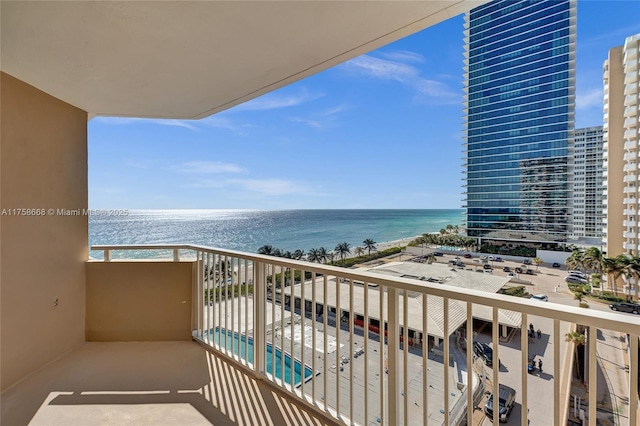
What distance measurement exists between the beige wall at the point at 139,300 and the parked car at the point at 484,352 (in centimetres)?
→ 242

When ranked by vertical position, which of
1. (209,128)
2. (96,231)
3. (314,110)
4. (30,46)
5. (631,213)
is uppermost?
(314,110)

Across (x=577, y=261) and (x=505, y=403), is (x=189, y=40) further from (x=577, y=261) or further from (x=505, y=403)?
(x=577, y=261)

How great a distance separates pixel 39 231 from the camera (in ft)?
7.25

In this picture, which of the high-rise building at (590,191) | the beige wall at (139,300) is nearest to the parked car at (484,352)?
the high-rise building at (590,191)

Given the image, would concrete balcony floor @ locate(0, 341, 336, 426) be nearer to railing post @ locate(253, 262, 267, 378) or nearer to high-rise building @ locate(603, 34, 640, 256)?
railing post @ locate(253, 262, 267, 378)

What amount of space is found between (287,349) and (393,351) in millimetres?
1072

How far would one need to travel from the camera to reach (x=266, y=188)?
32.1 m

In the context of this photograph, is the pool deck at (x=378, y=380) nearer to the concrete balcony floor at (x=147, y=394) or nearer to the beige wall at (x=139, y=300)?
the concrete balcony floor at (x=147, y=394)

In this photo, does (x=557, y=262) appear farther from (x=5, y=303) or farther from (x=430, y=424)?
(x=5, y=303)

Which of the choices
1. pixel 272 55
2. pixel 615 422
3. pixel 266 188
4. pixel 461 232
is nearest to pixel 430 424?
pixel 615 422

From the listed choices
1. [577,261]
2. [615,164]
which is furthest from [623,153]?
[577,261]

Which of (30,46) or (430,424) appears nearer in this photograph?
(430,424)

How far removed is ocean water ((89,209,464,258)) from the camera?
818 inches

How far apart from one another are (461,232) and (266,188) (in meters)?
26.6
